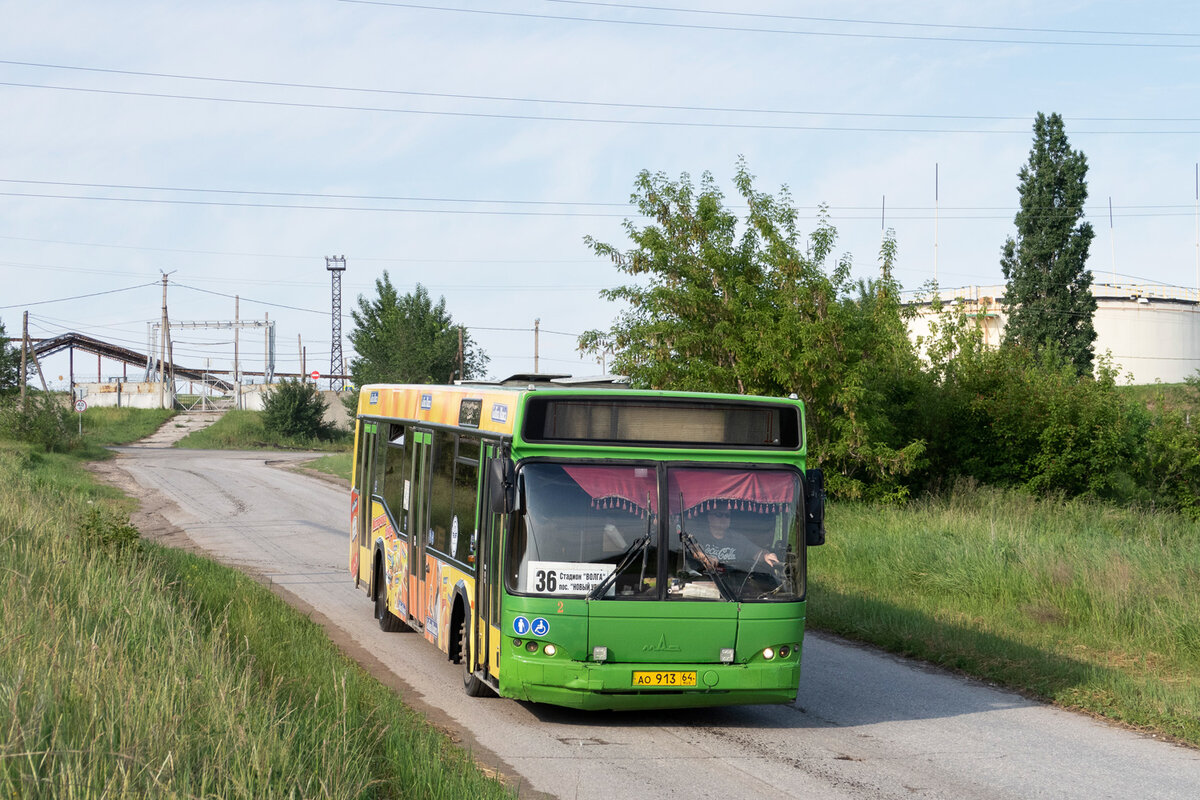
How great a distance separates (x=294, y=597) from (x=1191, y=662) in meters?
11.0

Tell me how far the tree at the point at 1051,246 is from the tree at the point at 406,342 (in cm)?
3337

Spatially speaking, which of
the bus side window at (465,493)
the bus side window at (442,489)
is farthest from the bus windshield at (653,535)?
the bus side window at (442,489)

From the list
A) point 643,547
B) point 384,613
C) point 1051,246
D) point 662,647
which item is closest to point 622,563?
point 643,547

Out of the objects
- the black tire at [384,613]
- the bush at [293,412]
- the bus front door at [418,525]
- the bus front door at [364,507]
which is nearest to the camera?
the bus front door at [418,525]

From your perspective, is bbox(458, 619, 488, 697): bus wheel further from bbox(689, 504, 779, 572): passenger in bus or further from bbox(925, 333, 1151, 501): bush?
bbox(925, 333, 1151, 501): bush

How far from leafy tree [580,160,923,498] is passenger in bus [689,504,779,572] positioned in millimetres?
14059

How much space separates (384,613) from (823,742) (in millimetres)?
6704

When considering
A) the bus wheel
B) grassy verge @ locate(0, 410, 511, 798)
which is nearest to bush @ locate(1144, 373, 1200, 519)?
the bus wheel

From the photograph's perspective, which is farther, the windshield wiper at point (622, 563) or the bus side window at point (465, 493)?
the bus side window at point (465, 493)

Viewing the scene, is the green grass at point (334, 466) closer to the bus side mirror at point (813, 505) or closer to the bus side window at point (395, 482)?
the bus side window at point (395, 482)

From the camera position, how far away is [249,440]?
71.1 meters

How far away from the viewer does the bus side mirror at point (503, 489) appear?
357 inches

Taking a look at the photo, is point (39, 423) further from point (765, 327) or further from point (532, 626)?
point (532, 626)

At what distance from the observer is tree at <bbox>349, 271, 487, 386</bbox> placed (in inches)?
2744
